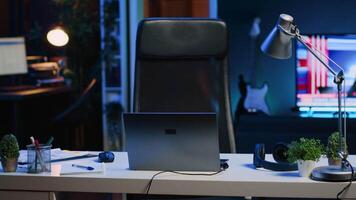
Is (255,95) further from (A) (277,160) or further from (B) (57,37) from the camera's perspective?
(A) (277,160)

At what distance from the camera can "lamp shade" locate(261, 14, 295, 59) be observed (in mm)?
2373

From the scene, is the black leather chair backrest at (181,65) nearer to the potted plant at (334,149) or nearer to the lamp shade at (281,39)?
the lamp shade at (281,39)

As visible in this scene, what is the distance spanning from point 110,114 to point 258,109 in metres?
1.24

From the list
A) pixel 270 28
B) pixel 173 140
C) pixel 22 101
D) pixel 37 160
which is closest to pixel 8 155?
pixel 37 160

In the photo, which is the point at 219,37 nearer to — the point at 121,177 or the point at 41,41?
the point at 121,177

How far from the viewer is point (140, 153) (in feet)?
7.66

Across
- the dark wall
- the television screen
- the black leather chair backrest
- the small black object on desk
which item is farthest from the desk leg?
the small black object on desk

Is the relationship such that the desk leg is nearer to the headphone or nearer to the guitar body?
the guitar body

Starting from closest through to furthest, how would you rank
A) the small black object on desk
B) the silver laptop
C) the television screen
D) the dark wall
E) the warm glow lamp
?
1. the silver laptop
2. the small black object on desk
3. the television screen
4. the dark wall
5. the warm glow lamp

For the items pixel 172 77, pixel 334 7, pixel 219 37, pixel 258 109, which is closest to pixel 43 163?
pixel 172 77

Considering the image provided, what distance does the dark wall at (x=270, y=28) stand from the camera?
5027 mm

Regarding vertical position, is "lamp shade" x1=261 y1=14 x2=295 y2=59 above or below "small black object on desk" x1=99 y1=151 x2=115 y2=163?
above

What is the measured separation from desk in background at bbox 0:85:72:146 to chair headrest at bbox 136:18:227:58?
7.72 ft

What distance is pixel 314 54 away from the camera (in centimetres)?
231
